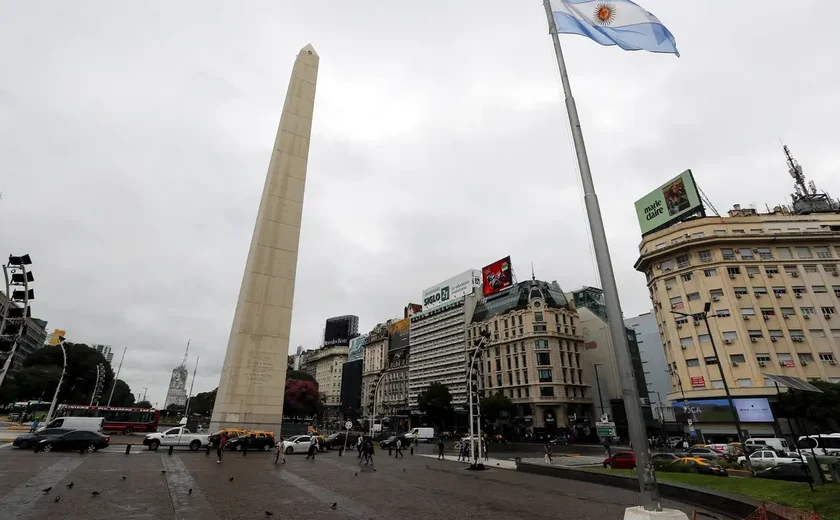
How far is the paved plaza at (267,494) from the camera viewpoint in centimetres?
994

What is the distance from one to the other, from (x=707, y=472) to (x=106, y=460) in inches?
1172

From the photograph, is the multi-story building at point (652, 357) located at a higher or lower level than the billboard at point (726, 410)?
higher

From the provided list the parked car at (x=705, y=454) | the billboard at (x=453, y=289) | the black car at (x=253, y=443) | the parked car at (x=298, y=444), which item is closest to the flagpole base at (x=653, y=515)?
the black car at (x=253, y=443)

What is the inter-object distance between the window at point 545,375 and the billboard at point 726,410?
27.8m

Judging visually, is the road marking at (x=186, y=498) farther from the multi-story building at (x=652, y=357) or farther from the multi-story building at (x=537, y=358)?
the multi-story building at (x=652, y=357)

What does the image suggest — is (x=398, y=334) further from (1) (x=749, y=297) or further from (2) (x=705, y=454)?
(2) (x=705, y=454)

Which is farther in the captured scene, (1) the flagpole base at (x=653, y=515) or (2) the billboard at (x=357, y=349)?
(2) the billboard at (x=357, y=349)

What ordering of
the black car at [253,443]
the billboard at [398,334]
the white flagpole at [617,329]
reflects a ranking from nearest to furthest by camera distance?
the white flagpole at [617,329] < the black car at [253,443] < the billboard at [398,334]

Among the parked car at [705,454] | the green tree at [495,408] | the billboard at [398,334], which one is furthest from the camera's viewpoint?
the billboard at [398,334]

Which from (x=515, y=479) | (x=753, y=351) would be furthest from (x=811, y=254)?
(x=515, y=479)

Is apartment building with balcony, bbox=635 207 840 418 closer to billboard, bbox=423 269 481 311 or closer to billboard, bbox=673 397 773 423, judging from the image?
billboard, bbox=673 397 773 423

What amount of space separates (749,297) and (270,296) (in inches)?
2116

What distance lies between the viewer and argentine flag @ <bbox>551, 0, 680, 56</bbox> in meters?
9.59

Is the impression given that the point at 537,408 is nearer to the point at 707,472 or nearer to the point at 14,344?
the point at 707,472
